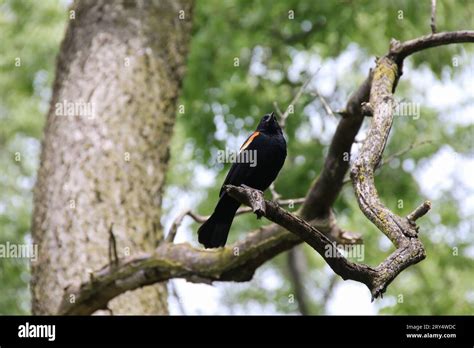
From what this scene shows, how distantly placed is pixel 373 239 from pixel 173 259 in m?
7.31

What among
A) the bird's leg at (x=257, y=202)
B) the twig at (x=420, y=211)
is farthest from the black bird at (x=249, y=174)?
the twig at (x=420, y=211)

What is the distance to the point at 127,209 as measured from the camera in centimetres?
600

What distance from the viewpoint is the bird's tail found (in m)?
4.40

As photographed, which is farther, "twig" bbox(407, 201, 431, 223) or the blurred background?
the blurred background

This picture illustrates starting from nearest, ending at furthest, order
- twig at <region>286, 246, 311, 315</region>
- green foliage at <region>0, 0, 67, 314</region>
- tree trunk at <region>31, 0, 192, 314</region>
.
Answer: tree trunk at <region>31, 0, 192, 314</region>, green foliage at <region>0, 0, 67, 314</region>, twig at <region>286, 246, 311, 315</region>

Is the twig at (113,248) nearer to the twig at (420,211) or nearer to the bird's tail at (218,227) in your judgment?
the bird's tail at (218,227)

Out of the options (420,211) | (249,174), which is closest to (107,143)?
(249,174)

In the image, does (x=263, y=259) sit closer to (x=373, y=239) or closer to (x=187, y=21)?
(x=187, y=21)

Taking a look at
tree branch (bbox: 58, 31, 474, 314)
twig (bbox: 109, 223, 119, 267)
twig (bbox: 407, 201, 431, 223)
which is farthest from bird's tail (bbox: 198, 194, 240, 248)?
twig (bbox: 407, 201, 431, 223)

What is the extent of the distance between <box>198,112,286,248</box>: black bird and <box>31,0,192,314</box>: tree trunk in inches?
59.5

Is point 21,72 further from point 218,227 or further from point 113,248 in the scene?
point 218,227

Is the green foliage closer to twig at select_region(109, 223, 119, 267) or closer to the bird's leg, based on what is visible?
twig at select_region(109, 223, 119, 267)

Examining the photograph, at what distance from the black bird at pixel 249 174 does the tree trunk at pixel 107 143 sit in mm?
1511
